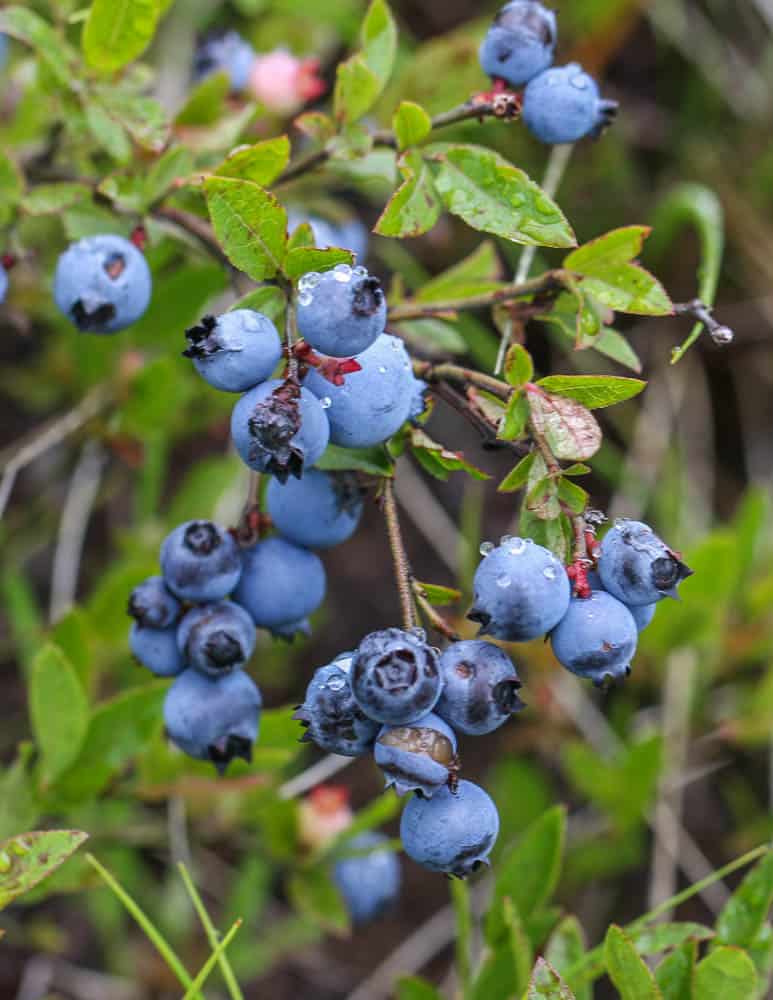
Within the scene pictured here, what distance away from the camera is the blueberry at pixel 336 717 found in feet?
4.03

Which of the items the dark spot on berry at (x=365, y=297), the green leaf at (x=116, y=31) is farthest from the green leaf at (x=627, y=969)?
the green leaf at (x=116, y=31)

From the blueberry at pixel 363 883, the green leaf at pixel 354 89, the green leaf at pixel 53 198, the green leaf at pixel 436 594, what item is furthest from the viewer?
the blueberry at pixel 363 883

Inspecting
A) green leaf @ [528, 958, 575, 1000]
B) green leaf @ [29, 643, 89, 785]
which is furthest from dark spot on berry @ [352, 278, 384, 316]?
green leaf @ [29, 643, 89, 785]

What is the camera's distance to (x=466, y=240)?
3330 mm

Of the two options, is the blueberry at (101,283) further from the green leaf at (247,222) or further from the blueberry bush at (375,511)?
the green leaf at (247,222)

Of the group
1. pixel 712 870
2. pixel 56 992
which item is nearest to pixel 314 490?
pixel 56 992

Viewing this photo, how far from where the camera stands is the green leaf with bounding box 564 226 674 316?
153 cm

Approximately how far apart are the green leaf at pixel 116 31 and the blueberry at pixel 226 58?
1.69 feet

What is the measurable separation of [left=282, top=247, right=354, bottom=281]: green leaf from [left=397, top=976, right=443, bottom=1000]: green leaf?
119 cm

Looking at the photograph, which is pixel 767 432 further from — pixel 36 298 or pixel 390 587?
pixel 36 298

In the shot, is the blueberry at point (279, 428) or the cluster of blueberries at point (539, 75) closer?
the blueberry at point (279, 428)

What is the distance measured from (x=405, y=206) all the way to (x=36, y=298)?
1.30m

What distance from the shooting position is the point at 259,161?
1.55 m

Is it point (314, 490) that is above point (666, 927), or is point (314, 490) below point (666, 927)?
above
